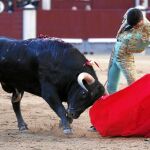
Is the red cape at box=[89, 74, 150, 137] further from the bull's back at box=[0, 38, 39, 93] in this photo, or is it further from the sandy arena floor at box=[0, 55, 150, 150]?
the bull's back at box=[0, 38, 39, 93]

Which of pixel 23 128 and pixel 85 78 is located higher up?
pixel 85 78

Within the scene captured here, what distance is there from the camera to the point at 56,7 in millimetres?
21203

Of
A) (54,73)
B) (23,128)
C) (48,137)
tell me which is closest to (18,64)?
(54,73)

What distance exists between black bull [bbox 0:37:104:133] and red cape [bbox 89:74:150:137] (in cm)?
17

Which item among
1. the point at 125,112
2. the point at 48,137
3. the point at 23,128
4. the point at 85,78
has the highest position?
the point at 85,78

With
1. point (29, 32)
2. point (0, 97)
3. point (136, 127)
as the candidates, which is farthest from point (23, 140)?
point (29, 32)

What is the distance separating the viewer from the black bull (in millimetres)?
6027

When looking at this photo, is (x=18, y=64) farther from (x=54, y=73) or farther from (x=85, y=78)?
(x=85, y=78)

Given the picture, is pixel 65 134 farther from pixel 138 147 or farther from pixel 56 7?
pixel 56 7

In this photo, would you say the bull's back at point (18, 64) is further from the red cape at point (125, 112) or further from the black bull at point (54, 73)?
the red cape at point (125, 112)

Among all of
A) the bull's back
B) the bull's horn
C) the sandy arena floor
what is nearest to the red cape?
the sandy arena floor

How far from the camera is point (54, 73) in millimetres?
6094

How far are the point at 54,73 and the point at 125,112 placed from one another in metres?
0.72

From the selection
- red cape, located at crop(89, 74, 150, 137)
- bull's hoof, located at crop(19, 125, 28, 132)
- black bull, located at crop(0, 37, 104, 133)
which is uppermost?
black bull, located at crop(0, 37, 104, 133)
